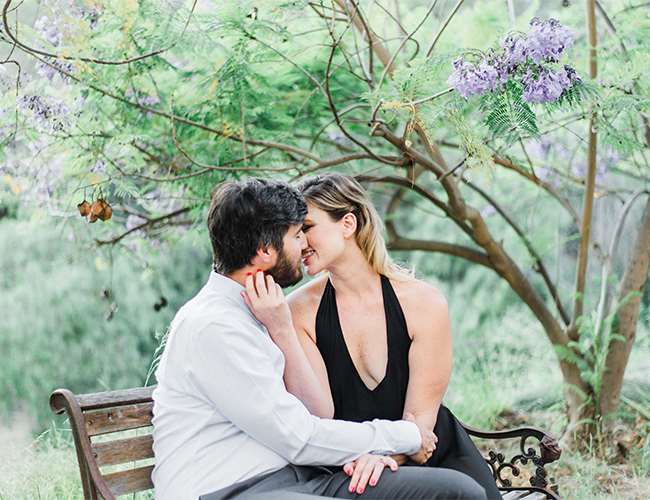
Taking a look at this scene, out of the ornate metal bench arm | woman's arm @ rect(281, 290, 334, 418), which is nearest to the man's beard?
woman's arm @ rect(281, 290, 334, 418)

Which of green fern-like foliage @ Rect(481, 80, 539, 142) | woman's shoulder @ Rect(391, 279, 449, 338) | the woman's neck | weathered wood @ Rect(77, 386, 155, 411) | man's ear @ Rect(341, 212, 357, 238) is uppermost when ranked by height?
green fern-like foliage @ Rect(481, 80, 539, 142)

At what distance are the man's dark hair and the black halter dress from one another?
63cm

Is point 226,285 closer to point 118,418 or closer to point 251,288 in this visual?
point 251,288

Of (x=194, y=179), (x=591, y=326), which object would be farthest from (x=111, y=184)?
(x=591, y=326)

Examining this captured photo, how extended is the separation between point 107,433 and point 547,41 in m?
1.88

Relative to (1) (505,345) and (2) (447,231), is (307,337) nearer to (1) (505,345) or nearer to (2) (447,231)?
(1) (505,345)

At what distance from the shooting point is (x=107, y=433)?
9.83ft

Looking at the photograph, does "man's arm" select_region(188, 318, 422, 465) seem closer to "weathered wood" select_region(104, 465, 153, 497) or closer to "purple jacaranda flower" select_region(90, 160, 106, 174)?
"weathered wood" select_region(104, 465, 153, 497)

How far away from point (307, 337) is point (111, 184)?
5.00 ft

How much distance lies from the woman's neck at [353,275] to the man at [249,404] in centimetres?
51

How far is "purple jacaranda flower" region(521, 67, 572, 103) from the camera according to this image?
2988mm

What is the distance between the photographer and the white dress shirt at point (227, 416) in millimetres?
2619

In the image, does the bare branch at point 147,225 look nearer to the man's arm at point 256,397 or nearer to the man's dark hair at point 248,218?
the man's dark hair at point 248,218

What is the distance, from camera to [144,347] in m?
9.12
